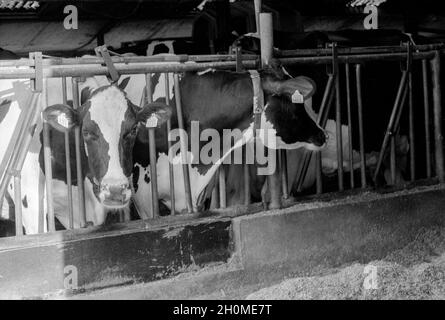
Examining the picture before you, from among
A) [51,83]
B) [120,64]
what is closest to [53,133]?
[51,83]

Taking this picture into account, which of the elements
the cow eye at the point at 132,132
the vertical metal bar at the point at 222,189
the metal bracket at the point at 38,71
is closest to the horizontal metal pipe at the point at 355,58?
the vertical metal bar at the point at 222,189

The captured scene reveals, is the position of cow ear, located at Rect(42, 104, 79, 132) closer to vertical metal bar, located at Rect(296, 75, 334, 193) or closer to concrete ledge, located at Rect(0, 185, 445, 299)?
concrete ledge, located at Rect(0, 185, 445, 299)

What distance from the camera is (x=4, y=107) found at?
179 inches

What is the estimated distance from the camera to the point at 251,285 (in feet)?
13.5

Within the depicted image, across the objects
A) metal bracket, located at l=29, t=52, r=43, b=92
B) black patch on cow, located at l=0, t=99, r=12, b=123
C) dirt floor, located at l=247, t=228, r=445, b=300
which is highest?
metal bracket, located at l=29, t=52, r=43, b=92

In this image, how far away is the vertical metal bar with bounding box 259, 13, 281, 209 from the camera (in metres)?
4.28

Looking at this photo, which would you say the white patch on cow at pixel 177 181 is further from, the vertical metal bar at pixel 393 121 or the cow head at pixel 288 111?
the vertical metal bar at pixel 393 121

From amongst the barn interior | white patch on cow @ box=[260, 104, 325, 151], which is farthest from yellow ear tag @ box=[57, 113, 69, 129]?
white patch on cow @ box=[260, 104, 325, 151]

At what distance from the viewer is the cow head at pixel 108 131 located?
3.82 meters

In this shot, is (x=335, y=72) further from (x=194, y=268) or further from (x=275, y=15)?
(x=275, y=15)

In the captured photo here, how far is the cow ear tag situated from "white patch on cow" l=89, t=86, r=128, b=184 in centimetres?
116

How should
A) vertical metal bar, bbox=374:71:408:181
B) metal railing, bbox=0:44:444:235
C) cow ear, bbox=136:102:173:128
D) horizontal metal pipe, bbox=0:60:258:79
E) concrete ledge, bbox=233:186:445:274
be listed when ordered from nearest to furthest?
1. horizontal metal pipe, bbox=0:60:258:79
2. metal railing, bbox=0:44:444:235
3. cow ear, bbox=136:102:173:128
4. concrete ledge, bbox=233:186:445:274
5. vertical metal bar, bbox=374:71:408:181

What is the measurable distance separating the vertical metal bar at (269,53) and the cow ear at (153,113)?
0.79 meters
